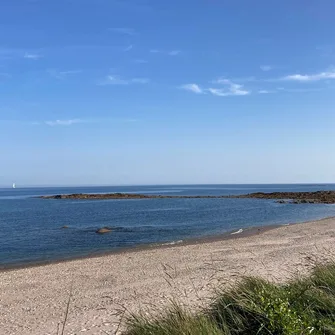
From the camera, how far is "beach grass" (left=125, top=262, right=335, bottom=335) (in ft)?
16.6

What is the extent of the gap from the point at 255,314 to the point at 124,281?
9788 millimetres

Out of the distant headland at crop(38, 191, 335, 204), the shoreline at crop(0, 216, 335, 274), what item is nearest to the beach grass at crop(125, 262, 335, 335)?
the shoreline at crop(0, 216, 335, 274)

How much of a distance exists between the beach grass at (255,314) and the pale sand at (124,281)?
1.39ft

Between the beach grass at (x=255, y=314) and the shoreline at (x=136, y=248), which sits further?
the shoreline at (x=136, y=248)

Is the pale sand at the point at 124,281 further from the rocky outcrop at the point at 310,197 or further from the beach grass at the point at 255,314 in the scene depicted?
the rocky outcrop at the point at 310,197

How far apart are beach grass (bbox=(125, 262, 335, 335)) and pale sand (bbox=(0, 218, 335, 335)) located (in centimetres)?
42

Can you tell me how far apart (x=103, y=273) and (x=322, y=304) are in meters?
11.7

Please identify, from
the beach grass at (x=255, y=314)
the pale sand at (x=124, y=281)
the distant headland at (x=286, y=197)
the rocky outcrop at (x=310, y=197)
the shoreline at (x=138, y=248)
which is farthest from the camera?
the distant headland at (x=286, y=197)

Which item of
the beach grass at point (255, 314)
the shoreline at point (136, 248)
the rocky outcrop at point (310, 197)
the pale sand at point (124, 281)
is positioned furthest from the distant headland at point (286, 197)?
the beach grass at point (255, 314)

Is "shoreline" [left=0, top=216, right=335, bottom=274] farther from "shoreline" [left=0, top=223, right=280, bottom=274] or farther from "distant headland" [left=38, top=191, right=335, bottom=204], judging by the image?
"distant headland" [left=38, top=191, right=335, bottom=204]

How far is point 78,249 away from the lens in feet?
85.6

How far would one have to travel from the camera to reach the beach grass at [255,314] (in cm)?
506

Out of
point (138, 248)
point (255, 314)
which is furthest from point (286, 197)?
point (255, 314)

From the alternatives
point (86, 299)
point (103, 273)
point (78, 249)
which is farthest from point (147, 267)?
point (78, 249)
